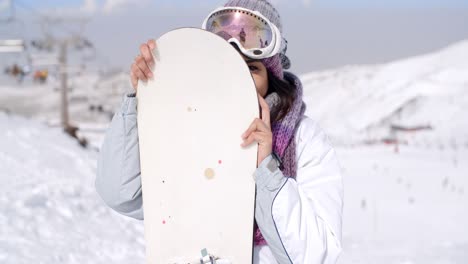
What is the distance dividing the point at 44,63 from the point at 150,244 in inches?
781

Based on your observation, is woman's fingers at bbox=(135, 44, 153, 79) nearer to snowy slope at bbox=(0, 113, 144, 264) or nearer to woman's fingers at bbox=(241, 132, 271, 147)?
woman's fingers at bbox=(241, 132, 271, 147)

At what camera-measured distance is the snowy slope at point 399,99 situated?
29219 mm

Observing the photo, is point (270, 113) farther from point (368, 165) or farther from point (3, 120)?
point (368, 165)

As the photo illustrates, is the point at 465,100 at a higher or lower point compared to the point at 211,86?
lower

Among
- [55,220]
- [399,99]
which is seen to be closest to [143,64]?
[55,220]

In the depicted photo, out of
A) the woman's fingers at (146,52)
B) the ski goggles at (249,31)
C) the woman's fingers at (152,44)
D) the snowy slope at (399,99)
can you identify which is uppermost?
the ski goggles at (249,31)

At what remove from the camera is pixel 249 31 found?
5.28 feet

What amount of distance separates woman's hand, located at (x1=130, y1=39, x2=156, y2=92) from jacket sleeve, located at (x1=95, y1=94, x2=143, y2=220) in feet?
0.20

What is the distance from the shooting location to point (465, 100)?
103 feet

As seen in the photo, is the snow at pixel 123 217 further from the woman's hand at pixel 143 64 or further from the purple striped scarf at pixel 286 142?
the purple striped scarf at pixel 286 142

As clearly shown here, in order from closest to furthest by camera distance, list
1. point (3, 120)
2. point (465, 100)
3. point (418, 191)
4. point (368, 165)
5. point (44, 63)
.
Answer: point (3, 120) → point (418, 191) → point (368, 165) → point (44, 63) → point (465, 100)

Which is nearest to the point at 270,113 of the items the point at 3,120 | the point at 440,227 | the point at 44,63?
the point at 440,227

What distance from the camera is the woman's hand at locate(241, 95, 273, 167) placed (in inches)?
58.1

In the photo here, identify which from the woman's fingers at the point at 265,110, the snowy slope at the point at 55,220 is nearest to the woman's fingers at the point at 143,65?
the woman's fingers at the point at 265,110
